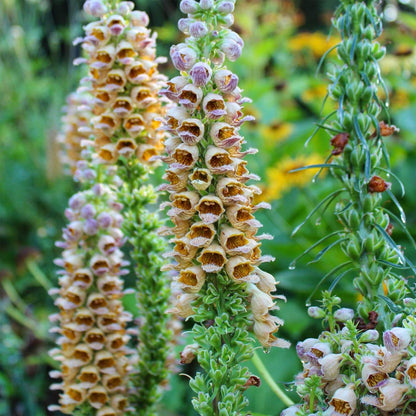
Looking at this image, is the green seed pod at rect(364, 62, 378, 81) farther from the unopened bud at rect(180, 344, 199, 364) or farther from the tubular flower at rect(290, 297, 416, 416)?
the unopened bud at rect(180, 344, 199, 364)

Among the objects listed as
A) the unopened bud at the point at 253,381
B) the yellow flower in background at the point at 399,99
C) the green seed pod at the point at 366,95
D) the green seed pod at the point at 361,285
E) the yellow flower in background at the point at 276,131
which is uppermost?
the yellow flower in background at the point at 399,99

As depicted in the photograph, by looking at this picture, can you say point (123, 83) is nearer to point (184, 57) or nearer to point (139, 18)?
point (139, 18)

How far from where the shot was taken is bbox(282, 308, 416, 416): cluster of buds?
85 centimetres

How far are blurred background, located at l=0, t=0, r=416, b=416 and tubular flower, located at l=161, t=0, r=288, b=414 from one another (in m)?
0.15

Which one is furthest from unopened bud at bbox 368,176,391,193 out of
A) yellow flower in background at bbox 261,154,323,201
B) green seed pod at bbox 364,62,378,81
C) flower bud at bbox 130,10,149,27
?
yellow flower in background at bbox 261,154,323,201

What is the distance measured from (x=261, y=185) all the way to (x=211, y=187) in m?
2.50

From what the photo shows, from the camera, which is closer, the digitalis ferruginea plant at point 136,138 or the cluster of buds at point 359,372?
the cluster of buds at point 359,372

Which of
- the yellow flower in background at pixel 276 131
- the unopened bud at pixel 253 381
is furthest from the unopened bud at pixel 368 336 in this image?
the yellow flower in background at pixel 276 131

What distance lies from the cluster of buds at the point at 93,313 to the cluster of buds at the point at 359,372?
1.81 ft

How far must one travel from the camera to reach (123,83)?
1.41m

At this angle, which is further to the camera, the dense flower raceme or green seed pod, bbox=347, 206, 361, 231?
the dense flower raceme

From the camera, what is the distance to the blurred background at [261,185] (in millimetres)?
2664

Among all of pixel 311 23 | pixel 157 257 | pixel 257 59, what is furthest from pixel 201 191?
pixel 311 23

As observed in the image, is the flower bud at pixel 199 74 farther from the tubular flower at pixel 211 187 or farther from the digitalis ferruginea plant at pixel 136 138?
the digitalis ferruginea plant at pixel 136 138
